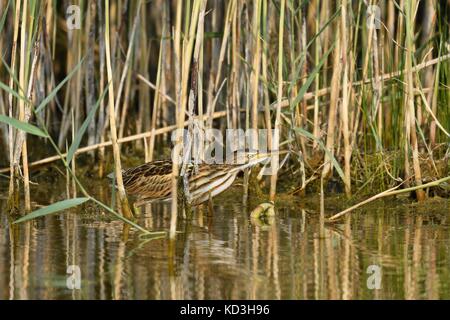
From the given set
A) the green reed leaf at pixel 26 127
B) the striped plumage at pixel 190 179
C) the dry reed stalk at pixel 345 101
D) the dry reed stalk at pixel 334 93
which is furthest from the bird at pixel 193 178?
the green reed leaf at pixel 26 127

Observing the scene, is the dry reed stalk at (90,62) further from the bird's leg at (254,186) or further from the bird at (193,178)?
the bird's leg at (254,186)

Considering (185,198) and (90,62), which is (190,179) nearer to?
(185,198)

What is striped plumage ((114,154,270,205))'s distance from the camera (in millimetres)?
7680

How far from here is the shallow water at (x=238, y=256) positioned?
17.5 ft

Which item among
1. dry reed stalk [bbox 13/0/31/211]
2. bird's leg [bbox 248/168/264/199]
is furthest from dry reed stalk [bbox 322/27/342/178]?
dry reed stalk [bbox 13/0/31/211]

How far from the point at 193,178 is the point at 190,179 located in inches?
0.9

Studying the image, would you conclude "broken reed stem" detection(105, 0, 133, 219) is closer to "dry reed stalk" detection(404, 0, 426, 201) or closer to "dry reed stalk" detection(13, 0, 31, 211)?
"dry reed stalk" detection(13, 0, 31, 211)

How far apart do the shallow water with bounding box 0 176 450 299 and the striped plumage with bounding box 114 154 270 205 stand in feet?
0.50

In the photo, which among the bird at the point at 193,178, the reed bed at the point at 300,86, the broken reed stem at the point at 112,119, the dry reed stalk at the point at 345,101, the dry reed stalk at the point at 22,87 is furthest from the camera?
the bird at the point at 193,178

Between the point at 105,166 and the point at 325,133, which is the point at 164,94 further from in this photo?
the point at 325,133

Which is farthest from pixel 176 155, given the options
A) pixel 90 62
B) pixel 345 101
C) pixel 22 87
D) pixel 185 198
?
pixel 90 62

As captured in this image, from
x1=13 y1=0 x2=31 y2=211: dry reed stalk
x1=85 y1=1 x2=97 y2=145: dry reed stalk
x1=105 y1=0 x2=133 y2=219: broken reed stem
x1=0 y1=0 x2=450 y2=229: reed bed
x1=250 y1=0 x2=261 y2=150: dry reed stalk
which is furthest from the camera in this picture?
x1=85 y1=1 x2=97 y2=145: dry reed stalk
